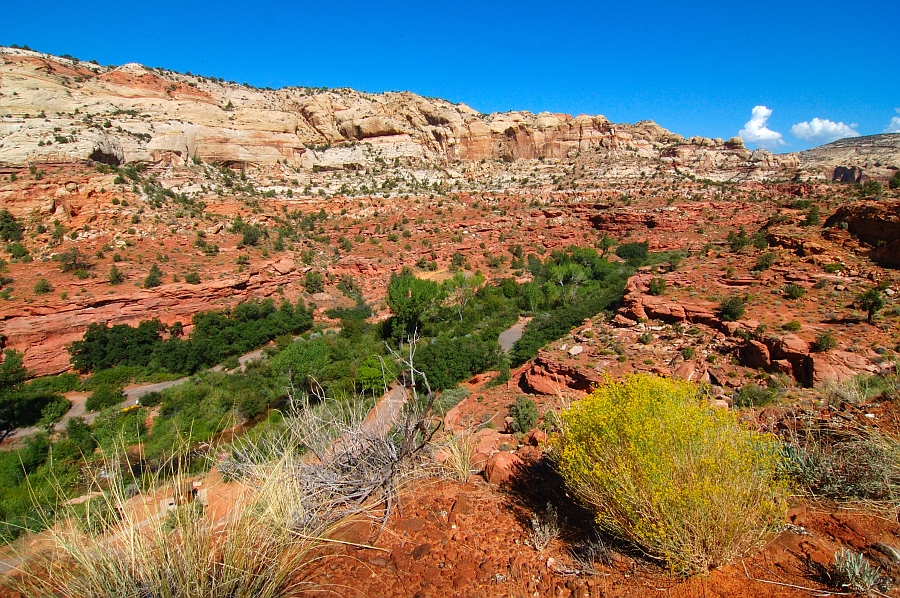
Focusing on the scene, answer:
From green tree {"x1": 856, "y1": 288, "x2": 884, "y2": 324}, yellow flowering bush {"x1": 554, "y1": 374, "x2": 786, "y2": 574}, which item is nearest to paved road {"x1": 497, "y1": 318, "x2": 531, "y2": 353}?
green tree {"x1": 856, "y1": 288, "x2": 884, "y2": 324}

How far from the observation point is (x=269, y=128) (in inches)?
1715

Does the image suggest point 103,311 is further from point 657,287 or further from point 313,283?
point 657,287

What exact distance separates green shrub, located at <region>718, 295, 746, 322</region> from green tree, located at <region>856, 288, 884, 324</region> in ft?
8.33

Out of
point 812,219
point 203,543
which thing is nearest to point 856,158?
point 812,219

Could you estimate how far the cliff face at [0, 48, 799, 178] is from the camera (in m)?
32.8

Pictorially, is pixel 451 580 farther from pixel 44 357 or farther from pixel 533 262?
pixel 533 262

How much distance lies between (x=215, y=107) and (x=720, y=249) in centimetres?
5106

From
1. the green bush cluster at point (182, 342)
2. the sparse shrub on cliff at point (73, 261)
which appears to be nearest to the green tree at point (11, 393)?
the green bush cluster at point (182, 342)

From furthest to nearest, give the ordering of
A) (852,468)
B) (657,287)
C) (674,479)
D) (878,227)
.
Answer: (657,287) → (878,227) → (852,468) → (674,479)

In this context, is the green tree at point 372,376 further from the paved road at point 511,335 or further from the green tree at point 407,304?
the paved road at point 511,335

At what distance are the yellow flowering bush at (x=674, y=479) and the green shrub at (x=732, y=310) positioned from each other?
384 inches

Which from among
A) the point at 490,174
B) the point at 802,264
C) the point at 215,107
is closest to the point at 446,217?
the point at 490,174

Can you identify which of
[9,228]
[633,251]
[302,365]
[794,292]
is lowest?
[302,365]

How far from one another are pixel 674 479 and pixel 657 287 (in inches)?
520
